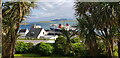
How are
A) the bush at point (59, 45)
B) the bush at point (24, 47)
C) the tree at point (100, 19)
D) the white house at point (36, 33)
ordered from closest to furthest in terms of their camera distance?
1. the tree at point (100, 19)
2. the bush at point (59, 45)
3. the white house at point (36, 33)
4. the bush at point (24, 47)

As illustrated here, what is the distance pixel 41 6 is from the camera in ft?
7.18

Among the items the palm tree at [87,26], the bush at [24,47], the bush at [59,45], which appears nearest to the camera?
the palm tree at [87,26]

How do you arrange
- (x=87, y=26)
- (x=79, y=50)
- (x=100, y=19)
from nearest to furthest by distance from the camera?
(x=100, y=19) → (x=87, y=26) → (x=79, y=50)

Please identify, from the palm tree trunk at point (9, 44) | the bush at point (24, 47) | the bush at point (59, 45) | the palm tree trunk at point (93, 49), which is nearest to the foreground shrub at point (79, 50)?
the palm tree trunk at point (93, 49)

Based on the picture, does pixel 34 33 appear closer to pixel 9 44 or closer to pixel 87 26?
pixel 9 44

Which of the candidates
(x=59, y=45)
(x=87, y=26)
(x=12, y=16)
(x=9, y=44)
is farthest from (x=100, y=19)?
(x=9, y=44)

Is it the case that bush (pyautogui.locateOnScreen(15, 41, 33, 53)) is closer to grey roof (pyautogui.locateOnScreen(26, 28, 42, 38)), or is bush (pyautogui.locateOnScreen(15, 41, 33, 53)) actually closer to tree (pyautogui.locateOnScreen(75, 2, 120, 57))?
grey roof (pyautogui.locateOnScreen(26, 28, 42, 38))

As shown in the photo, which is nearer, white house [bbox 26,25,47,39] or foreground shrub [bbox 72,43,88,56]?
foreground shrub [bbox 72,43,88,56]

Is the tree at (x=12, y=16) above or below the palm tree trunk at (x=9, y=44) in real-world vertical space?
above

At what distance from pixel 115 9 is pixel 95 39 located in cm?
63

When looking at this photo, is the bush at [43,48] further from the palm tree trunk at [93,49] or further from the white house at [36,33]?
the palm tree trunk at [93,49]

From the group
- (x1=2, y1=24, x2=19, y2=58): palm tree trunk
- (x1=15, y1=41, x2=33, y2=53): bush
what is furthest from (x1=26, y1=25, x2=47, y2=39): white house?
(x1=2, y1=24, x2=19, y2=58): palm tree trunk

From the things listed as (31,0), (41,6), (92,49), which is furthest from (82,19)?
(31,0)

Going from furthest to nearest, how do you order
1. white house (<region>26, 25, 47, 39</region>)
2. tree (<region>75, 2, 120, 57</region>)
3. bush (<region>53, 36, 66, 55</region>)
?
white house (<region>26, 25, 47, 39</region>)
bush (<region>53, 36, 66, 55</region>)
tree (<region>75, 2, 120, 57</region>)
